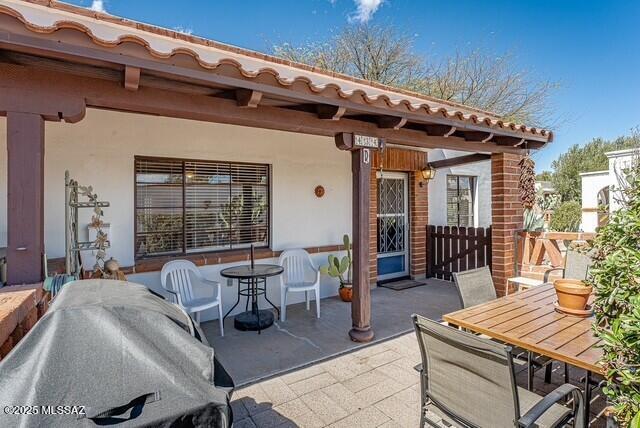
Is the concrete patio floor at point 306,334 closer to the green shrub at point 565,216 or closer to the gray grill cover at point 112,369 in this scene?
the gray grill cover at point 112,369

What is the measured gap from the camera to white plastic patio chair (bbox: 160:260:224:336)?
425cm

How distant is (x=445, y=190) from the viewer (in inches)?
326

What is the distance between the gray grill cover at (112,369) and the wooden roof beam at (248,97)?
2014 millimetres

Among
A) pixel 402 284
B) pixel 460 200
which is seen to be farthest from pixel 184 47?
pixel 460 200

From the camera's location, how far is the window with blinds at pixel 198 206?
468 centimetres

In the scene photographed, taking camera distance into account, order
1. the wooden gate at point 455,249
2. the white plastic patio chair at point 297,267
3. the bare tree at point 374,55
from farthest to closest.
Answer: the bare tree at point 374,55 < the wooden gate at point 455,249 < the white plastic patio chair at point 297,267

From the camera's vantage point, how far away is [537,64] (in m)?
15.2

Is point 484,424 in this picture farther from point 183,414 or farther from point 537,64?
point 537,64

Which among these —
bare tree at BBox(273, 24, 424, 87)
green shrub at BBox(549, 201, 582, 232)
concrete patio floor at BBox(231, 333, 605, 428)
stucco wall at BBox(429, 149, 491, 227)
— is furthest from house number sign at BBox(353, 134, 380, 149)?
green shrub at BBox(549, 201, 582, 232)

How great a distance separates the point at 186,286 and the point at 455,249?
5.50 meters

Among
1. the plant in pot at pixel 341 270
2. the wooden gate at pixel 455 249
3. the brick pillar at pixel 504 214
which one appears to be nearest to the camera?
the brick pillar at pixel 504 214

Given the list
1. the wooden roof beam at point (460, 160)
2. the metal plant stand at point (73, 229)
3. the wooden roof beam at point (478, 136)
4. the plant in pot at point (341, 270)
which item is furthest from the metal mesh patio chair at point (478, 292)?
the metal plant stand at point (73, 229)

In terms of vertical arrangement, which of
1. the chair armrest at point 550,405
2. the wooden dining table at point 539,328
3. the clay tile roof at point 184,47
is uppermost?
the clay tile roof at point 184,47

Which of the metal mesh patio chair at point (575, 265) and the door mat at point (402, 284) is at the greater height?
the metal mesh patio chair at point (575, 265)
